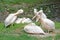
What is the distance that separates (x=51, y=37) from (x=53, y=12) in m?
7.75

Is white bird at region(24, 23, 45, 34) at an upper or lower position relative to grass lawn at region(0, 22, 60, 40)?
upper

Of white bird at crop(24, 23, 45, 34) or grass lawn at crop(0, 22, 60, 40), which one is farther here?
white bird at crop(24, 23, 45, 34)

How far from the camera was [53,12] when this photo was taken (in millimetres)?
14992

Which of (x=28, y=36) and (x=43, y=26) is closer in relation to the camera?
(x=28, y=36)

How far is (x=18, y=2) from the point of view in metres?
16.0

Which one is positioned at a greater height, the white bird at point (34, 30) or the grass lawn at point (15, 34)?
the white bird at point (34, 30)

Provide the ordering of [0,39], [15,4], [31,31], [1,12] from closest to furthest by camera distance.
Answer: [0,39] → [31,31] → [1,12] → [15,4]

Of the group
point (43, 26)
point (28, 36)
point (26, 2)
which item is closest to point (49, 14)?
point (26, 2)

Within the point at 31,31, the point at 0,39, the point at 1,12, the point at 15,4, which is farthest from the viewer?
the point at 15,4

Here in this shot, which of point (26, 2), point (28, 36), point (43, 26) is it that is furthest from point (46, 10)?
point (28, 36)

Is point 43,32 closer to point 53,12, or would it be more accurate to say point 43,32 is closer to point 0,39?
point 0,39

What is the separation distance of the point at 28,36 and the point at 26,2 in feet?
29.8

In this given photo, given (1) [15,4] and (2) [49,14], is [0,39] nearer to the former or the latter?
(2) [49,14]

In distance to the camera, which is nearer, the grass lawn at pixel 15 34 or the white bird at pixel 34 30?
the grass lawn at pixel 15 34
